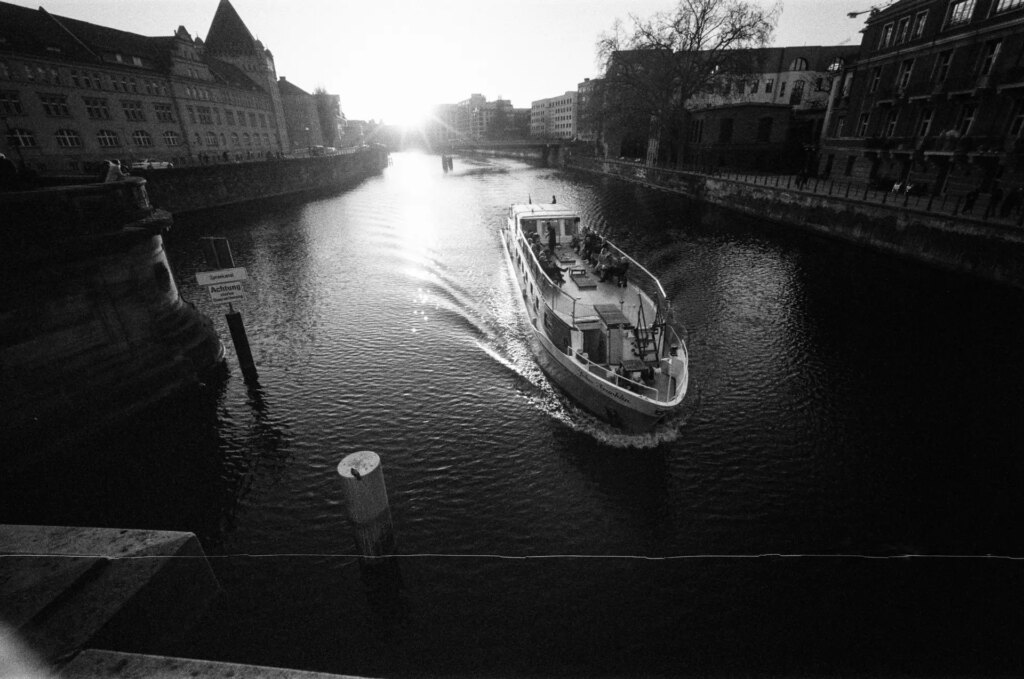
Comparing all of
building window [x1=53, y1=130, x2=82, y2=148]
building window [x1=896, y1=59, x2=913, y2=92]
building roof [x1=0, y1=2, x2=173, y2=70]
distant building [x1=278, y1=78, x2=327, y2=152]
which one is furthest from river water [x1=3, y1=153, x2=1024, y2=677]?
distant building [x1=278, y1=78, x2=327, y2=152]

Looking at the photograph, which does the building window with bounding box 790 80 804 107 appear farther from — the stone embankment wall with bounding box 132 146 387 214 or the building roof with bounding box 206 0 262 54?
the building roof with bounding box 206 0 262 54

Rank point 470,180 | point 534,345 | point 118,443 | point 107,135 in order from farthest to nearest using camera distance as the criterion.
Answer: point 470,180 < point 107,135 < point 534,345 < point 118,443

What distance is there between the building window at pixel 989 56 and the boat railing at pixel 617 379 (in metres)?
43.3

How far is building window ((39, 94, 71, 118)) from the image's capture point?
165ft

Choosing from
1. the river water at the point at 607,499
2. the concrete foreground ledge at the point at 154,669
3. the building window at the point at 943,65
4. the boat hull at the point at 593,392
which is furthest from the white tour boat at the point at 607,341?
the building window at the point at 943,65

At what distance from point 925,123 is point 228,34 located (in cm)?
12452

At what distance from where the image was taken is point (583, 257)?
79.4 ft

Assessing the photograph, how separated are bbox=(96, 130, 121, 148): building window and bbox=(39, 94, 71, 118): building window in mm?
3798

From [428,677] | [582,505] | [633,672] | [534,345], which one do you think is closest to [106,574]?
[428,677]

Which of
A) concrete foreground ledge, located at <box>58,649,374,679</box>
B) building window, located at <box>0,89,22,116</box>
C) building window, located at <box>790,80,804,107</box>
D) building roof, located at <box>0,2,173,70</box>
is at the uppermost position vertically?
building roof, located at <box>0,2,173,70</box>

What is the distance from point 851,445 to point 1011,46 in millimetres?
39667

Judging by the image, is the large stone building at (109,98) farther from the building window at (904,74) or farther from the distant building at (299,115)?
the building window at (904,74)

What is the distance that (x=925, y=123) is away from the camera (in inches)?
1544

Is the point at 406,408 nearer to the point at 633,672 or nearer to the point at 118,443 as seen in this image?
the point at 118,443
